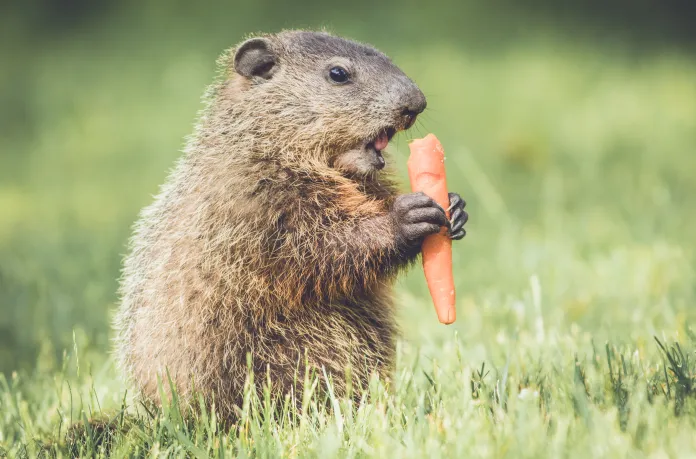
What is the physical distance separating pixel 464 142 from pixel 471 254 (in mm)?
3300

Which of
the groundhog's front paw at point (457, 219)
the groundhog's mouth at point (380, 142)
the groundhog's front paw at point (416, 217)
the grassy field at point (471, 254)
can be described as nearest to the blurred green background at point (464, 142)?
the grassy field at point (471, 254)

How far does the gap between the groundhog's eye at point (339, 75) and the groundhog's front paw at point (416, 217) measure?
742mm

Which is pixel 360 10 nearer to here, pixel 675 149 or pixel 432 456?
pixel 675 149

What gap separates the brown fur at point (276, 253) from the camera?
11.2 ft

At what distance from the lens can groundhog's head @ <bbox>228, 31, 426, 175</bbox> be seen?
3.71 meters

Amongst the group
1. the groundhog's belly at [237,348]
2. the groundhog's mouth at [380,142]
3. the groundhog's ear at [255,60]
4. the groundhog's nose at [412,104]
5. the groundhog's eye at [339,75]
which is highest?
the groundhog's ear at [255,60]

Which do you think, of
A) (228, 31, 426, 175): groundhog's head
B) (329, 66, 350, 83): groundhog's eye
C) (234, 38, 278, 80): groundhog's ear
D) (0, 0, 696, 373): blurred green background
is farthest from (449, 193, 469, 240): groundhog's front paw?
(234, 38, 278, 80): groundhog's ear

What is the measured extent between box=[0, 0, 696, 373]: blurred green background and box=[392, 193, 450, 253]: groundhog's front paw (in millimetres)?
734

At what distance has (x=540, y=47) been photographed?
39.8 feet

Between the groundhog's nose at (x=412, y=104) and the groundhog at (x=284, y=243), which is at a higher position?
the groundhog's nose at (x=412, y=104)

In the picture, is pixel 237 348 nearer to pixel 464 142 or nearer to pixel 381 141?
pixel 381 141

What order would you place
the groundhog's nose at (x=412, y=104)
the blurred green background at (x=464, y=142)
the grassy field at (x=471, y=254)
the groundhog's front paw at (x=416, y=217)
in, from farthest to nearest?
the blurred green background at (x=464, y=142), the groundhog's nose at (x=412, y=104), the groundhog's front paw at (x=416, y=217), the grassy field at (x=471, y=254)

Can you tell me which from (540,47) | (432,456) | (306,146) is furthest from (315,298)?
(540,47)

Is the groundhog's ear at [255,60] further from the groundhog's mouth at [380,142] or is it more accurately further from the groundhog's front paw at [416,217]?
the groundhog's front paw at [416,217]
